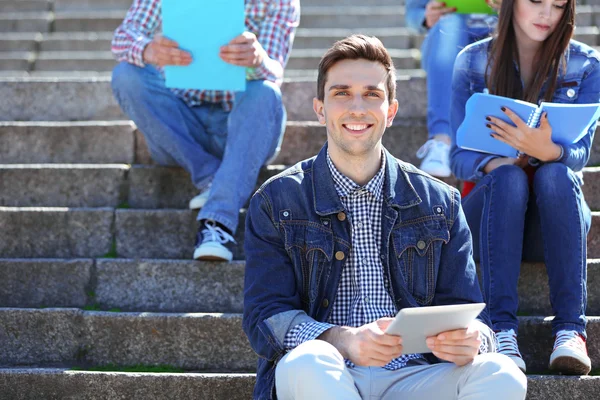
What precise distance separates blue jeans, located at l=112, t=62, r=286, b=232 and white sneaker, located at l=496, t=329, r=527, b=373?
1.20 meters

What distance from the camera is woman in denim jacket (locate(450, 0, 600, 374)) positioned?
3229 millimetres

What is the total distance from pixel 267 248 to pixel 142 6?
1.98m

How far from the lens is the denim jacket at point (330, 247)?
2.66m

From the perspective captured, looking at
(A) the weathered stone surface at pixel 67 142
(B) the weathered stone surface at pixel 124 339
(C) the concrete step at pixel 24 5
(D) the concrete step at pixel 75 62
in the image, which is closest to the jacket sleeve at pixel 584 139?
(B) the weathered stone surface at pixel 124 339

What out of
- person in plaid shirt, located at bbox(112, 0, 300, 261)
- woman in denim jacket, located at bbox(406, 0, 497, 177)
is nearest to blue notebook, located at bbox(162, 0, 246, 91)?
person in plaid shirt, located at bbox(112, 0, 300, 261)

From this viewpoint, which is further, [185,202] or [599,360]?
[185,202]

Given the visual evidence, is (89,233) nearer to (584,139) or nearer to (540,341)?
(540,341)

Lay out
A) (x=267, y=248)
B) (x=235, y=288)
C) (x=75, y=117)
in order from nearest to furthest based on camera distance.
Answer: (x=267, y=248)
(x=235, y=288)
(x=75, y=117)

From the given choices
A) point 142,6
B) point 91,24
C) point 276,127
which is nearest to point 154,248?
point 276,127

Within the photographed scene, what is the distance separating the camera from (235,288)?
12.1 ft

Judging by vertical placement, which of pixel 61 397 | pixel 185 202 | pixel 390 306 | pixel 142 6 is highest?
pixel 142 6

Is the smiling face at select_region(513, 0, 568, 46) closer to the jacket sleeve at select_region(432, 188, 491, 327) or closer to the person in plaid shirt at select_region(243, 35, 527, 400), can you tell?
the person in plaid shirt at select_region(243, 35, 527, 400)

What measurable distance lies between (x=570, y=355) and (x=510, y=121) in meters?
0.85

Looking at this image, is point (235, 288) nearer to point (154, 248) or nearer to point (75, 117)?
point (154, 248)
